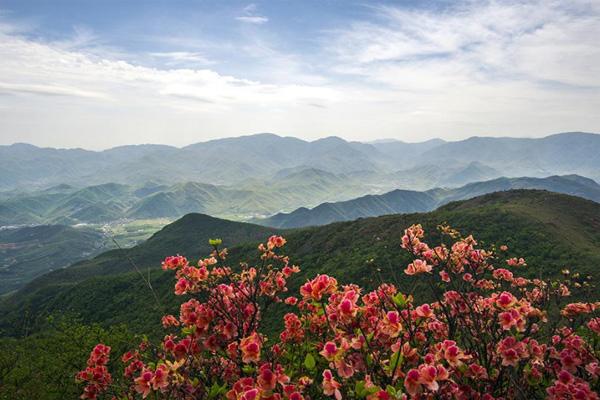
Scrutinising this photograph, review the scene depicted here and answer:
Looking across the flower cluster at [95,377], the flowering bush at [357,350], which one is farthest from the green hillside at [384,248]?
the flower cluster at [95,377]

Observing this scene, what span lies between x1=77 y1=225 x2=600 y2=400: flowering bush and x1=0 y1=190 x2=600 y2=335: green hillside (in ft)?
71.6

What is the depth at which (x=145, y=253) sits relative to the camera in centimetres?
15800

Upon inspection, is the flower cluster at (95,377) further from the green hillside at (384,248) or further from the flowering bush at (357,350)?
the green hillside at (384,248)

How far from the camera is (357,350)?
4.78 metres

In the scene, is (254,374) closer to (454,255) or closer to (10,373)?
(454,255)

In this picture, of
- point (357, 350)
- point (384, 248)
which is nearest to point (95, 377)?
point (357, 350)

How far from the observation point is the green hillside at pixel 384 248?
4941cm

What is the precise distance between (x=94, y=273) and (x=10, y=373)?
476 ft

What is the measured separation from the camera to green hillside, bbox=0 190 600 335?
162 feet

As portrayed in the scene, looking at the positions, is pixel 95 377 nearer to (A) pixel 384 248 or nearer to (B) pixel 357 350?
(B) pixel 357 350

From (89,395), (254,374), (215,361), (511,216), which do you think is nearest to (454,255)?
(254,374)

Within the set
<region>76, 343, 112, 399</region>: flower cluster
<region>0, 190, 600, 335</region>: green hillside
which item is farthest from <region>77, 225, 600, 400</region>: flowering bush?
<region>0, 190, 600, 335</region>: green hillside

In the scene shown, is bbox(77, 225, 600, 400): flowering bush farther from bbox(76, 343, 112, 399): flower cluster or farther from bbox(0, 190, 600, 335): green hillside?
bbox(0, 190, 600, 335): green hillside

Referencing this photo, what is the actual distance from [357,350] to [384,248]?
189 ft
